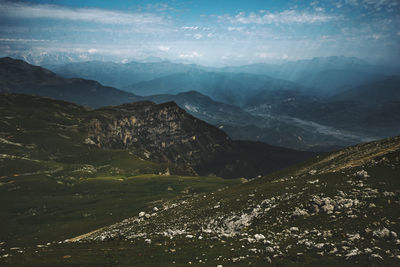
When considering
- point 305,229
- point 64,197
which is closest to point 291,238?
point 305,229

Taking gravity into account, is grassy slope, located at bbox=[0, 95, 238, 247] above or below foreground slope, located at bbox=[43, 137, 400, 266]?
below

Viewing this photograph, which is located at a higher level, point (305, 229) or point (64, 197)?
point (305, 229)

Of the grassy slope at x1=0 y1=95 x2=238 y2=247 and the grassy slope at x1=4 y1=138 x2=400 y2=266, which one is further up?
the grassy slope at x1=4 y1=138 x2=400 y2=266

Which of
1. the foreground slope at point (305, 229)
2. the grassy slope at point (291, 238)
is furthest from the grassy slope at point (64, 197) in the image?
the foreground slope at point (305, 229)

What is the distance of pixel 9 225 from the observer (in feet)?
254

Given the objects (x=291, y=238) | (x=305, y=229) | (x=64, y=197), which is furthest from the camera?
(x=64, y=197)

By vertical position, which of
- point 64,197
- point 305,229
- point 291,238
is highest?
point 305,229

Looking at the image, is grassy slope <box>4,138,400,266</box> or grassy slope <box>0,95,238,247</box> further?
grassy slope <box>0,95,238,247</box>

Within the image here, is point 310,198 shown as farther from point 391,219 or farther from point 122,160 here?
point 122,160

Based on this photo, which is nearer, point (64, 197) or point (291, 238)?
point (291, 238)

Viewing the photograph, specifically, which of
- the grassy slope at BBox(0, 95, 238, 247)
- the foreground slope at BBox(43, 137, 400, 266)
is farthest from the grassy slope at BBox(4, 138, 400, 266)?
the grassy slope at BBox(0, 95, 238, 247)

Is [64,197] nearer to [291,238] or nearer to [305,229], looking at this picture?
[291,238]

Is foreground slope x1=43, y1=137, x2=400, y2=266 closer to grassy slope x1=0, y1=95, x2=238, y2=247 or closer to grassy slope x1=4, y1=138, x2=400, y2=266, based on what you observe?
grassy slope x1=4, y1=138, x2=400, y2=266

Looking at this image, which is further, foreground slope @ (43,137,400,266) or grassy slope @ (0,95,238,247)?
grassy slope @ (0,95,238,247)
